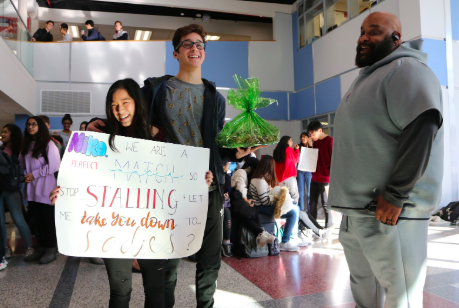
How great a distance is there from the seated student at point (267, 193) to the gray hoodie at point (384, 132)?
2.67 metres

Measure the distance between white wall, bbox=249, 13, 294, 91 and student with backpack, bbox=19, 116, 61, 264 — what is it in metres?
7.30

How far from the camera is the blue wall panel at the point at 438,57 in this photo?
677cm

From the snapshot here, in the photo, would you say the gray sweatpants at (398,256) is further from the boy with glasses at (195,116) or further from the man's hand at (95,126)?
the man's hand at (95,126)

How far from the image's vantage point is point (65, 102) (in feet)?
29.3

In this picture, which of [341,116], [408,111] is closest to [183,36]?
[341,116]

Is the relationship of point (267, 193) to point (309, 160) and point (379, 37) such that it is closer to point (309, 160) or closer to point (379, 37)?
point (309, 160)

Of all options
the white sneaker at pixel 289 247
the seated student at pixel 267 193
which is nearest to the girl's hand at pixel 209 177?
the seated student at pixel 267 193

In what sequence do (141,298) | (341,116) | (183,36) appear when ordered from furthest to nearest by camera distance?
(141,298)
(183,36)
(341,116)

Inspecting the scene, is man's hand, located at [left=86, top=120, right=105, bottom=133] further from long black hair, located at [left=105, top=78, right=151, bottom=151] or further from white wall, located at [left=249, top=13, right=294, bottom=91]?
white wall, located at [left=249, top=13, right=294, bottom=91]

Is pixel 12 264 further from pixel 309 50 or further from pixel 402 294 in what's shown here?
pixel 309 50

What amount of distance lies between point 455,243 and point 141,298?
381 cm

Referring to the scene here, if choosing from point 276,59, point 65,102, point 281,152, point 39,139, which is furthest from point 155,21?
point 39,139

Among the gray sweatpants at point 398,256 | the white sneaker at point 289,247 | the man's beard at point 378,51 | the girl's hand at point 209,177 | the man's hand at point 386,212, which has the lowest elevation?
the white sneaker at point 289,247

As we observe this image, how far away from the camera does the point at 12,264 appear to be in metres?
3.71
